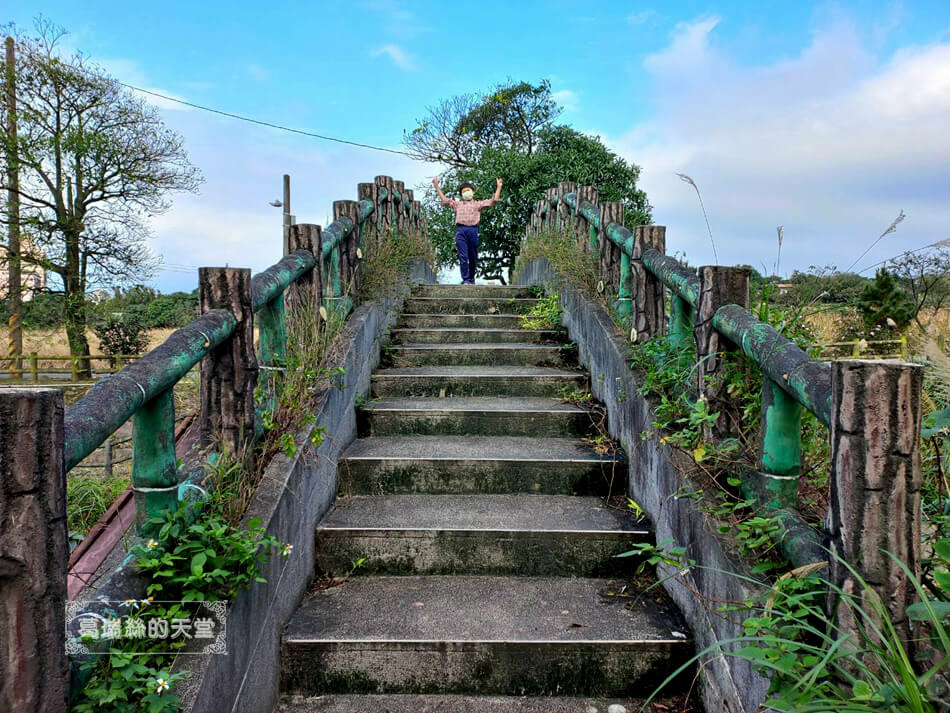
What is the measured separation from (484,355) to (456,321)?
3.39 ft

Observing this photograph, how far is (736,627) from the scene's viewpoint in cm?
192

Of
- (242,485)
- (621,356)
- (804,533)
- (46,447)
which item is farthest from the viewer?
(621,356)

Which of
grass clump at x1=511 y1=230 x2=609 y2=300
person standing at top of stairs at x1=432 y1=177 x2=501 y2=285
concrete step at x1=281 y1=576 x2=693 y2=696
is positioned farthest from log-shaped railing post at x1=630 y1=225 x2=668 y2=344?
person standing at top of stairs at x1=432 y1=177 x2=501 y2=285

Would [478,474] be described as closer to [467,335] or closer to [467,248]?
[467,335]

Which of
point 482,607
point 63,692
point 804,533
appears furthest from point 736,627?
point 63,692

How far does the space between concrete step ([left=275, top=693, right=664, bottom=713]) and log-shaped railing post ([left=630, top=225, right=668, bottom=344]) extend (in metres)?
1.92

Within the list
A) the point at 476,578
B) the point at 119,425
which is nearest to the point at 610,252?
the point at 476,578

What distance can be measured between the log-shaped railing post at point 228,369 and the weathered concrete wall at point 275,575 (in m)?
0.25

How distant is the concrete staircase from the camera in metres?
2.27

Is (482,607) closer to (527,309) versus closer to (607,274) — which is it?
(607,274)

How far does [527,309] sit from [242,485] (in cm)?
446

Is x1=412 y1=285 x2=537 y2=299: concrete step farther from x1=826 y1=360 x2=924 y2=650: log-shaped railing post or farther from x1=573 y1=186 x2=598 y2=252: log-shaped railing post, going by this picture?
x1=826 y1=360 x2=924 y2=650: log-shaped railing post

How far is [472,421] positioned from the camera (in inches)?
154

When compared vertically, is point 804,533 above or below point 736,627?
above
